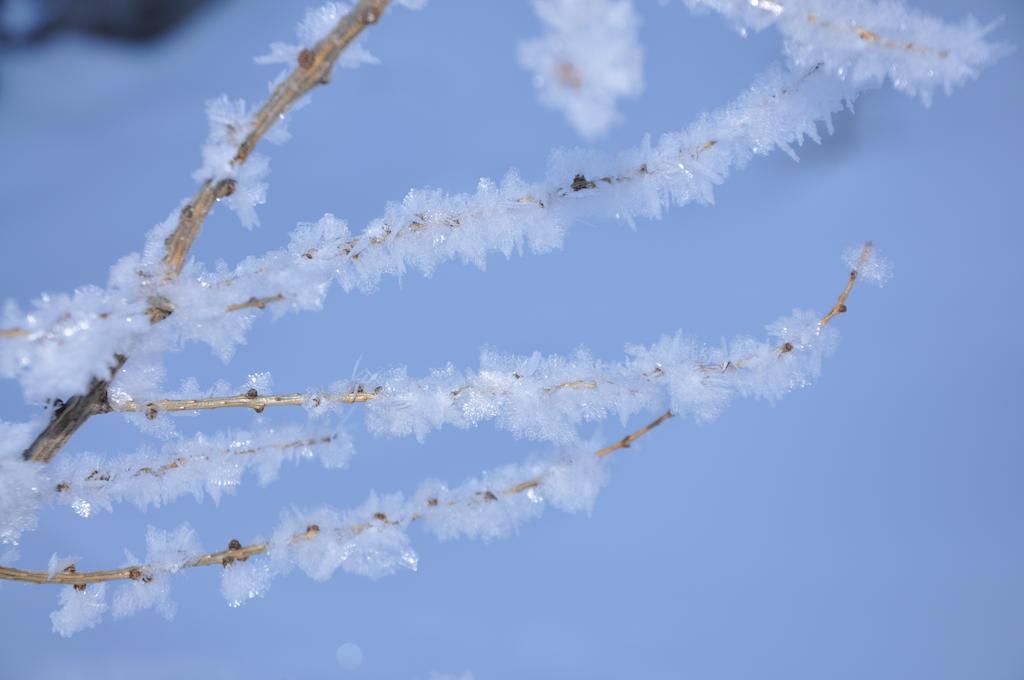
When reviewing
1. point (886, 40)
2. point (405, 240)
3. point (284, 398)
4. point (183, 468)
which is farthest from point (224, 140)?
point (886, 40)

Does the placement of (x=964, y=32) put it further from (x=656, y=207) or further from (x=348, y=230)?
(x=348, y=230)

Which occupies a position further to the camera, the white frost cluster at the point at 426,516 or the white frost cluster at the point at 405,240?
the white frost cluster at the point at 426,516

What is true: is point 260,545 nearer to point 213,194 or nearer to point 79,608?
point 79,608

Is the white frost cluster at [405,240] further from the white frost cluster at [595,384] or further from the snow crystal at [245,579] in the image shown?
the snow crystal at [245,579]

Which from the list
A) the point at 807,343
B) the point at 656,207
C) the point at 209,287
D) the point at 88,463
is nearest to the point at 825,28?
the point at 656,207

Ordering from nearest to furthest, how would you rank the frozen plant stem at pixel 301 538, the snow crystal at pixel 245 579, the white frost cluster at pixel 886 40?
the white frost cluster at pixel 886 40, the frozen plant stem at pixel 301 538, the snow crystal at pixel 245 579

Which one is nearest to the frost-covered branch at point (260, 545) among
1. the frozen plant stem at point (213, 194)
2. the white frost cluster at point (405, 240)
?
the frozen plant stem at point (213, 194)

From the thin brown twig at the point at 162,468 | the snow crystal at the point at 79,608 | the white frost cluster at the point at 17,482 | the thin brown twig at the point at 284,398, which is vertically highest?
the thin brown twig at the point at 284,398

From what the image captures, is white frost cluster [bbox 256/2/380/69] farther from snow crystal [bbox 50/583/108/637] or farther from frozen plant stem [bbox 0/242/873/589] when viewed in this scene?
snow crystal [bbox 50/583/108/637]

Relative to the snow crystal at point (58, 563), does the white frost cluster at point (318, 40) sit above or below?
above
